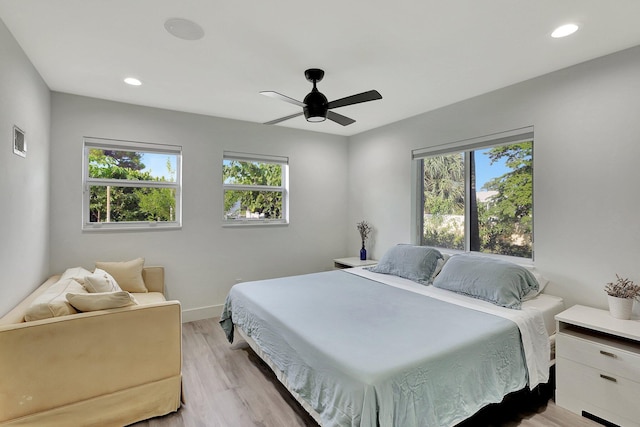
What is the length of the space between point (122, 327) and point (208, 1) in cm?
203

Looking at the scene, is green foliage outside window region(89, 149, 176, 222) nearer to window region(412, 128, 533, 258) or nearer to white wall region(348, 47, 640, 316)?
window region(412, 128, 533, 258)

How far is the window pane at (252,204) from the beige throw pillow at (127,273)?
49.5 inches

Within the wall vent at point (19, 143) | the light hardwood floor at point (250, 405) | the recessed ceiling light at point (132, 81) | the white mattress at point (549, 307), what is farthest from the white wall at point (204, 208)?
the white mattress at point (549, 307)

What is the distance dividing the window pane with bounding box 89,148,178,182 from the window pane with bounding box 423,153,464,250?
317 centimetres

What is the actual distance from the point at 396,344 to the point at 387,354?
0.14 meters

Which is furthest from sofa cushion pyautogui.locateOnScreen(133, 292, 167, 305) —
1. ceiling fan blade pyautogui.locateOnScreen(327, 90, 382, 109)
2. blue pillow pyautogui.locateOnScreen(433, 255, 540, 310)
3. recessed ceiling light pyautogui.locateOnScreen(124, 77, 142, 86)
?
blue pillow pyautogui.locateOnScreen(433, 255, 540, 310)

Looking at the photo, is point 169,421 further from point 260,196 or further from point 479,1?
point 479,1

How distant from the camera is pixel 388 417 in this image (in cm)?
147

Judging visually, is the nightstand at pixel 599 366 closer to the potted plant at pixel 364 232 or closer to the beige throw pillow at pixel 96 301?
the potted plant at pixel 364 232

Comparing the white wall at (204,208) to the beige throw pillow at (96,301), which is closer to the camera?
the beige throw pillow at (96,301)

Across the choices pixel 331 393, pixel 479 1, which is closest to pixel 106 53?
pixel 479 1

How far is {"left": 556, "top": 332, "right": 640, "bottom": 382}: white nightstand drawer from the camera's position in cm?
197

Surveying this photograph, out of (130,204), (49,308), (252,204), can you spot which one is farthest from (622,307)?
(130,204)

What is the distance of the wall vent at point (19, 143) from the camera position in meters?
2.24
